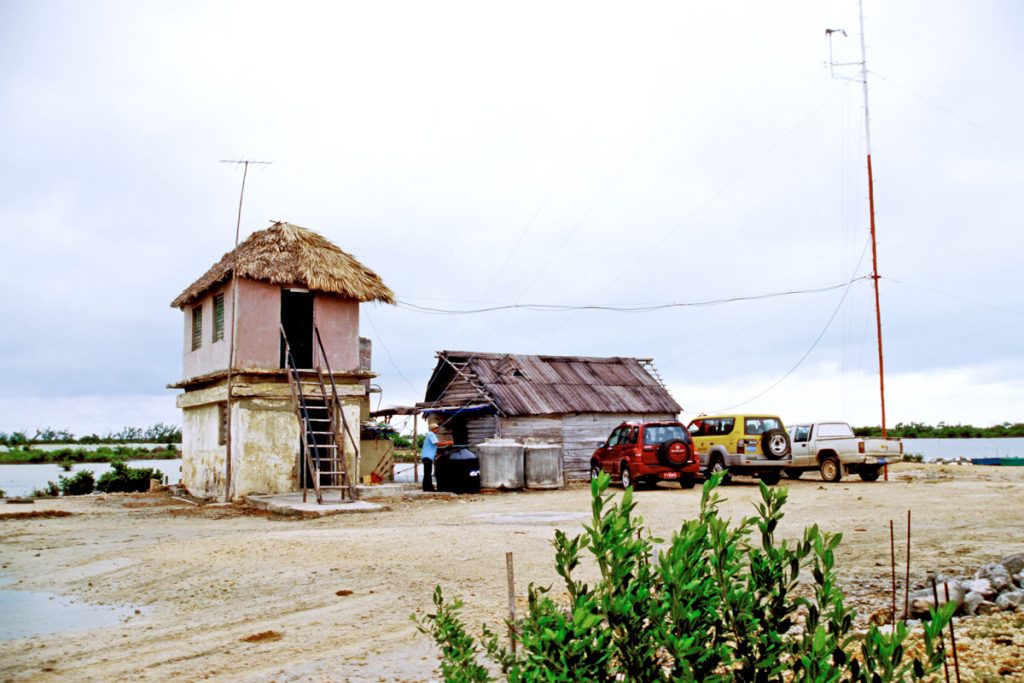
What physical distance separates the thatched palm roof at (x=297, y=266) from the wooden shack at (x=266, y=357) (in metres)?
0.03

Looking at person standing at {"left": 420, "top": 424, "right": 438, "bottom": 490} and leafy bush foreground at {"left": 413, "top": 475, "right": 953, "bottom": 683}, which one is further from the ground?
leafy bush foreground at {"left": 413, "top": 475, "right": 953, "bottom": 683}

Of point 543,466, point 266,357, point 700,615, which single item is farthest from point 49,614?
point 543,466

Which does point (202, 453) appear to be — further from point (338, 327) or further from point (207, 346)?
point (338, 327)

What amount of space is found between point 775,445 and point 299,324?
13587mm

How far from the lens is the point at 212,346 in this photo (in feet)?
66.7

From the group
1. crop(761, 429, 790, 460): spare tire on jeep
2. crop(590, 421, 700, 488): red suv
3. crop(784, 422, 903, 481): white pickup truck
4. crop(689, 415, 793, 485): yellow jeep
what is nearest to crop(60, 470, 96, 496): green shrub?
crop(590, 421, 700, 488): red suv

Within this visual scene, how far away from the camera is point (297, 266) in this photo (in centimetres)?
1958

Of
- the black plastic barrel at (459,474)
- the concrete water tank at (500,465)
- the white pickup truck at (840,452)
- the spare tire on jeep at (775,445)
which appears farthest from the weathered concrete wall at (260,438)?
the white pickup truck at (840,452)

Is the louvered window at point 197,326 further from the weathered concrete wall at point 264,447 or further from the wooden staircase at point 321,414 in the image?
the weathered concrete wall at point 264,447

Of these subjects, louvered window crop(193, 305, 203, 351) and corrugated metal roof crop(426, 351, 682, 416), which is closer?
louvered window crop(193, 305, 203, 351)

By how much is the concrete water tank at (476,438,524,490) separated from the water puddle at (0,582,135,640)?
1449 cm

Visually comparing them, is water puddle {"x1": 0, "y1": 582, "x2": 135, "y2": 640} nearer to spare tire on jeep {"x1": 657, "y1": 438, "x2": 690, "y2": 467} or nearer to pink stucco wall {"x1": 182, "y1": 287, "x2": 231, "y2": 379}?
pink stucco wall {"x1": 182, "y1": 287, "x2": 231, "y2": 379}

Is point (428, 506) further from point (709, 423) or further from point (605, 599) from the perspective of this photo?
point (605, 599)

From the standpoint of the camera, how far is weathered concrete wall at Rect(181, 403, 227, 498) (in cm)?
1948
